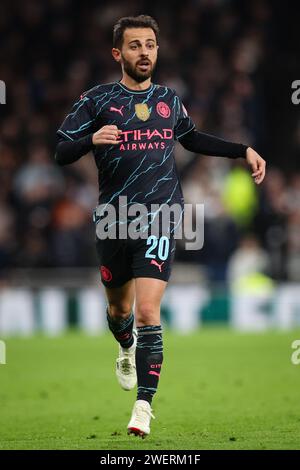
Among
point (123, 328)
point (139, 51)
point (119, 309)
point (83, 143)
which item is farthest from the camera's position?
point (123, 328)

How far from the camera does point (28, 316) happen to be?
54.5ft

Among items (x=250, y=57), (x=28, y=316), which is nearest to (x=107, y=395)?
(x=28, y=316)

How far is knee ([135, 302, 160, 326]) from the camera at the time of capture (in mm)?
7153

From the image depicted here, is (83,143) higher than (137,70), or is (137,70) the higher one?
(137,70)

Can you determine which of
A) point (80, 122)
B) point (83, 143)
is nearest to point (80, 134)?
point (80, 122)

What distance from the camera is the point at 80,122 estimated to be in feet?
24.3

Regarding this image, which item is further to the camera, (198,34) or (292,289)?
(198,34)

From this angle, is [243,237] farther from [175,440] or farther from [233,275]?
[175,440]

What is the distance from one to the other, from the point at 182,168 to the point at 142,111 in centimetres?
1000

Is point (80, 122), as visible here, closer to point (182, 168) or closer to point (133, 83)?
point (133, 83)

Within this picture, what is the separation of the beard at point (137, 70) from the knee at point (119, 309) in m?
1.67

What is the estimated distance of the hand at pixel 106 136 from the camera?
6906 mm

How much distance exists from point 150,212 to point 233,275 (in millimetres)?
9527

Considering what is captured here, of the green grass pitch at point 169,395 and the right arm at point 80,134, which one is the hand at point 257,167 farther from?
the green grass pitch at point 169,395
